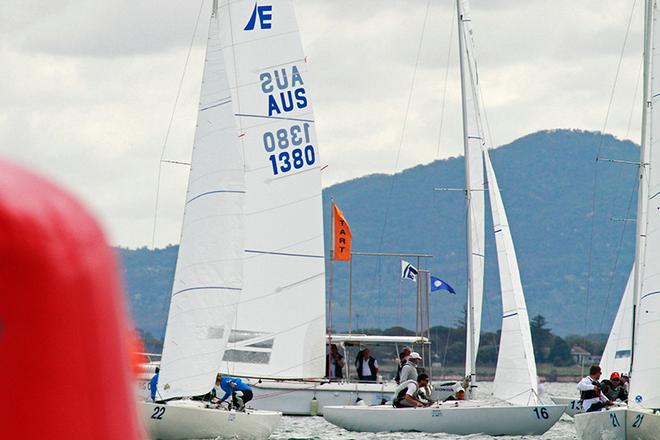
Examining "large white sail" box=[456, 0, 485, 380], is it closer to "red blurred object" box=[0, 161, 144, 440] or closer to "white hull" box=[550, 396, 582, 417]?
"white hull" box=[550, 396, 582, 417]

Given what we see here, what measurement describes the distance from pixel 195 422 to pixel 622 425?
15.0ft

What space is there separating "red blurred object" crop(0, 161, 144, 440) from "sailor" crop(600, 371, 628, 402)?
1982 centimetres

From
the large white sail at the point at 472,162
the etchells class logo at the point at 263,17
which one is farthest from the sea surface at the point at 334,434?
the etchells class logo at the point at 263,17

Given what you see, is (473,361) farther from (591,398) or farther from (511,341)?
(591,398)

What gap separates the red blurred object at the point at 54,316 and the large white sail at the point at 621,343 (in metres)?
27.4

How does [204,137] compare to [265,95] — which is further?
[265,95]

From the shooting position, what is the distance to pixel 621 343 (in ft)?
95.7

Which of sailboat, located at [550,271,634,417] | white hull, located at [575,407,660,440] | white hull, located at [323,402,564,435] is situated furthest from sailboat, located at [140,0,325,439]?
sailboat, located at [550,271,634,417]

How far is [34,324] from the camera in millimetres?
1234

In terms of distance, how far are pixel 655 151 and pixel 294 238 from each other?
7.81 meters

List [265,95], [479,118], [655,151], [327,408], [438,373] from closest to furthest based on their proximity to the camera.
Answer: [655,151] < [327,408] < [265,95] < [479,118] < [438,373]

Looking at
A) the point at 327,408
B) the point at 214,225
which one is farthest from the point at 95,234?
the point at 327,408

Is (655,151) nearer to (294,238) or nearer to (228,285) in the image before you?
(228,285)

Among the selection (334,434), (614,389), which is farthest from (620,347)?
(334,434)
